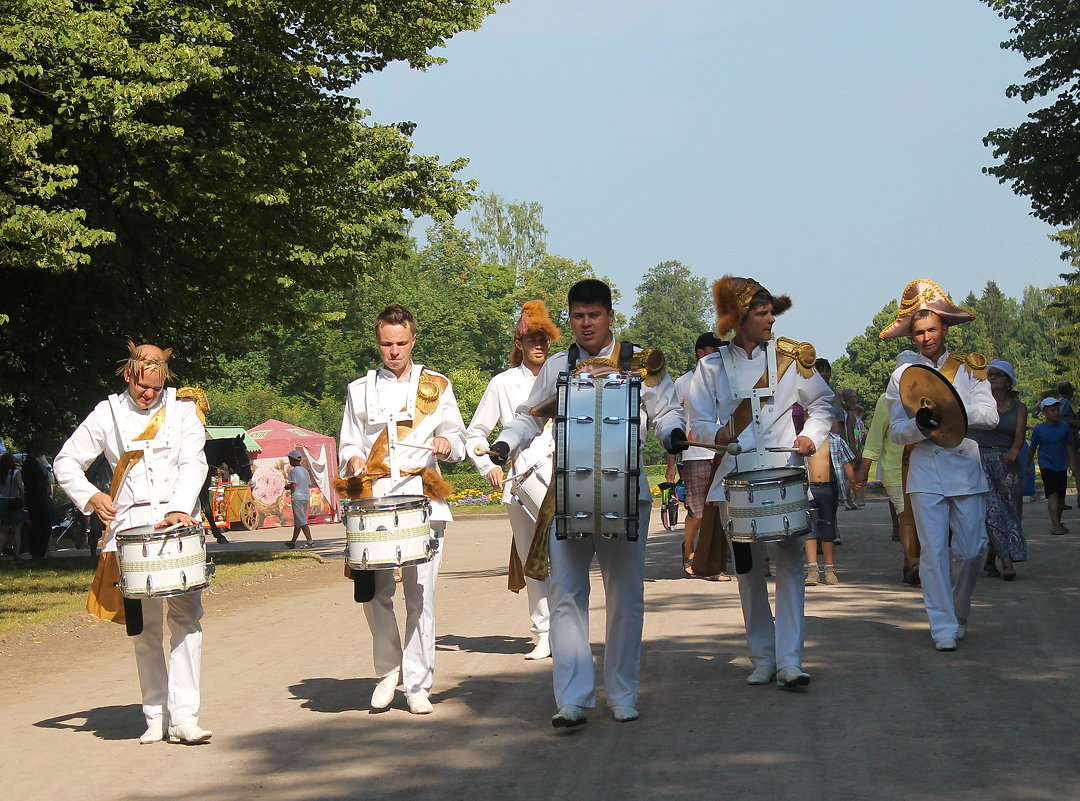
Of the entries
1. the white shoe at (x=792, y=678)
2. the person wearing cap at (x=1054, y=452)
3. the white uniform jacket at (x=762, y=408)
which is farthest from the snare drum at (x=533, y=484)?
the person wearing cap at (x=1054, y=452)

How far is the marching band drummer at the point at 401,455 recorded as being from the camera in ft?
26.1

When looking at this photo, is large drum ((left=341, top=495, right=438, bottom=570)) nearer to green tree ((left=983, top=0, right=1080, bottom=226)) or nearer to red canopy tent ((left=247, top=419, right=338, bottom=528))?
green tree ((left=983, top=0, right=1080, bottom=226))

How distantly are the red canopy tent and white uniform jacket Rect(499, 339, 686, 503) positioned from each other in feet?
101

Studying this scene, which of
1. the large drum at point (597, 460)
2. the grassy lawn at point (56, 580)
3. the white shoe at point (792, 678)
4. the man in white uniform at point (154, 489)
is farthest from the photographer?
the grassy lawn at point (56, 580)

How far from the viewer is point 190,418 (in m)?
7.76

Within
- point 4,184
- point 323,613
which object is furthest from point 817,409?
point 4,184

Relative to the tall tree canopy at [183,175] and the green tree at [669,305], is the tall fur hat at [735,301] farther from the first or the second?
the green tree at [669,305]

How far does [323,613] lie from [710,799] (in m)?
9.01

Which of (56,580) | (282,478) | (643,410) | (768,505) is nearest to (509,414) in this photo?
(643,410)

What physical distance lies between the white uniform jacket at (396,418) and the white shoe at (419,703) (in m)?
1.03

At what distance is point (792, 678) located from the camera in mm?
7781

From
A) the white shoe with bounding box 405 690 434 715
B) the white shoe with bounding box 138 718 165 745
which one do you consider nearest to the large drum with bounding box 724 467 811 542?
the white shoe with bounding box 405 690 434 715

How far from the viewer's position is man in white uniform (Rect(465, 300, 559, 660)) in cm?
937

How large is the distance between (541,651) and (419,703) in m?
2.13
